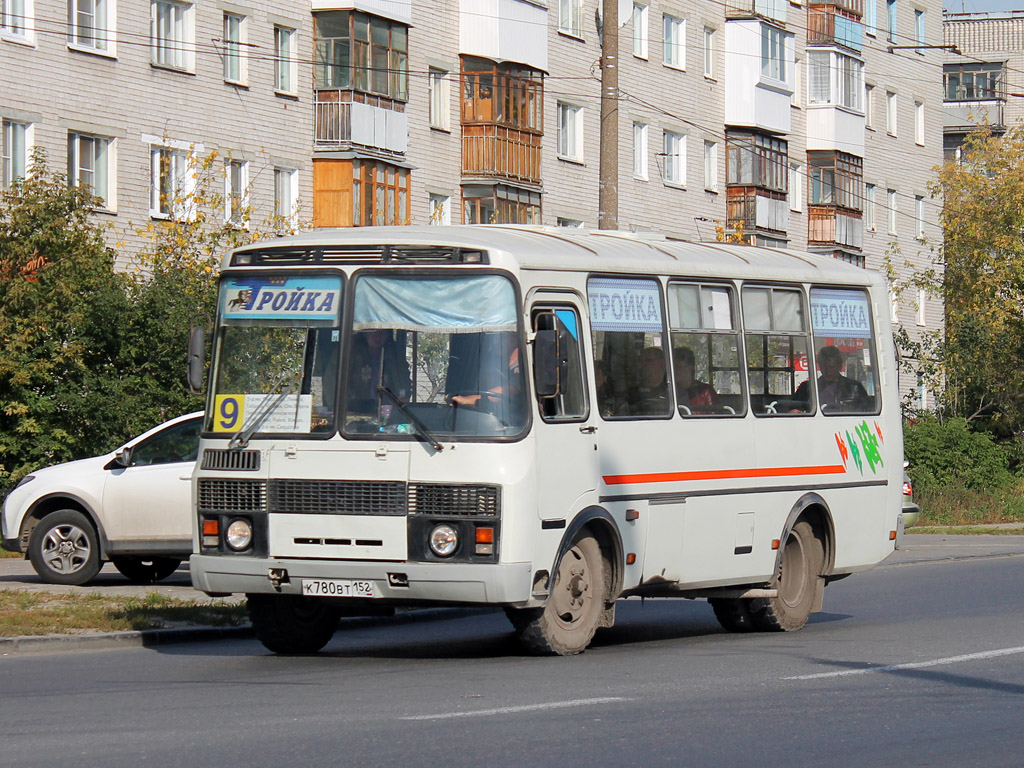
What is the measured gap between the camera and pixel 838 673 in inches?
459

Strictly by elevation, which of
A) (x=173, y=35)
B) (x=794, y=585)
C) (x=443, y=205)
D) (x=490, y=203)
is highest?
(x=173, y=35)

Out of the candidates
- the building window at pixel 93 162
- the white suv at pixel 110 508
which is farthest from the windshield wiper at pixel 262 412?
the building window at pixel 93 162

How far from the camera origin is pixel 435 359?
39.3 feet

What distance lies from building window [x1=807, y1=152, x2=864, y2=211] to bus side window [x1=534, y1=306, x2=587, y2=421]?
45639 mm

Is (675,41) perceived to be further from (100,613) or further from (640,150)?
(100,613)

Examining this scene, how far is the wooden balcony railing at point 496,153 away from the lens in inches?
1662

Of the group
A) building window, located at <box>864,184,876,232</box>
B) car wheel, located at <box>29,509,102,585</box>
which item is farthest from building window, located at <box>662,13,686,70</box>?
car wheel, located at <box>29,509,102,585</box>

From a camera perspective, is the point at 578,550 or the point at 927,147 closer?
the point at 578,550

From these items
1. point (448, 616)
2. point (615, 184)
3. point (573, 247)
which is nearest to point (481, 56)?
point (615, 184)

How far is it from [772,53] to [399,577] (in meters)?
44.2

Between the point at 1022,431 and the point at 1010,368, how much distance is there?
1.67m

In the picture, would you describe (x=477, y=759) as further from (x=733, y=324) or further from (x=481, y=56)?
(x=481, y=56)

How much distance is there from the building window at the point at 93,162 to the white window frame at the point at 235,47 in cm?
371

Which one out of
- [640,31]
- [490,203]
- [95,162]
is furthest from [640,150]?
[95,162]
